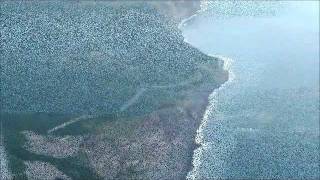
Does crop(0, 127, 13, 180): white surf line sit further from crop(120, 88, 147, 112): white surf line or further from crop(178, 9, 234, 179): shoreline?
crop(178, 9, 234, 179): shoreline

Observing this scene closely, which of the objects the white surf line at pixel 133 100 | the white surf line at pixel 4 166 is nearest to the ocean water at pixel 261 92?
the white surf line at pixel 133 100

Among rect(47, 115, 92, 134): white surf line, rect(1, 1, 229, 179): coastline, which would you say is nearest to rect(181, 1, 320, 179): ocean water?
rect(1, 1, 229, 179): coastline

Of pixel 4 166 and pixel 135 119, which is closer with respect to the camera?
pixel 4 166

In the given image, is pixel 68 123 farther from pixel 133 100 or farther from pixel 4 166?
pixel 4 166

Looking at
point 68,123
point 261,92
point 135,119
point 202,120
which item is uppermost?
point 68,123

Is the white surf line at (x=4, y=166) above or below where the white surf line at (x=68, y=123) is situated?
below

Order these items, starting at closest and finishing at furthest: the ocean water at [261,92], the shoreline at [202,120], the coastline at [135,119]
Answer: the coastline at [135,119] < the shoreline at [202,120] < the ocean water at [261,92]

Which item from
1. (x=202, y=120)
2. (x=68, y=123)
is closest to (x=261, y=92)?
(x=202, y=120)

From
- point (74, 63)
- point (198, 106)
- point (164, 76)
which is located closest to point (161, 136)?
point (198, 106)

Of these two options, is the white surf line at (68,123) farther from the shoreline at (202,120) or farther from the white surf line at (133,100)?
the shoreline at (202,120)
